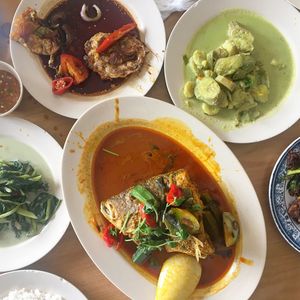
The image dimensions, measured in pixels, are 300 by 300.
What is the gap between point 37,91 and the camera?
84.0 inches

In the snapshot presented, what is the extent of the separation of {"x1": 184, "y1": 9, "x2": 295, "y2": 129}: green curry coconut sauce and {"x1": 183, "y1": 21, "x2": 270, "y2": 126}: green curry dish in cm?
3

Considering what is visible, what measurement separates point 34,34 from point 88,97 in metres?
0.38

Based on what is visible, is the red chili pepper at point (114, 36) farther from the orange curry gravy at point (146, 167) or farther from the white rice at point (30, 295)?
the white rice at point (30, 295)

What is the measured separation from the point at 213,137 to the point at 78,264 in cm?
87

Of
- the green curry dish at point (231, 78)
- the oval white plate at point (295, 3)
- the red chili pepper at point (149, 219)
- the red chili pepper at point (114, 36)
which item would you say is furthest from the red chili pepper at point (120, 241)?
the oval white plate at point (295, 3)

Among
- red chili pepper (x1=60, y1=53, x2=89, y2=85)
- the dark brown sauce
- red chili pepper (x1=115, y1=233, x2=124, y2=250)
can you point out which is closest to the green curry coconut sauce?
the dark brown sauce

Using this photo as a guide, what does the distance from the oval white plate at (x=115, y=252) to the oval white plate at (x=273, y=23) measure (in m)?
0.10

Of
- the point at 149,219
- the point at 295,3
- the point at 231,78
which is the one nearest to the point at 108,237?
the point at 149,219

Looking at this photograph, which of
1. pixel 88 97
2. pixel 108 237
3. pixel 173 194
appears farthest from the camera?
pixel 88 97

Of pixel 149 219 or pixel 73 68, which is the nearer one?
pixel 149 219

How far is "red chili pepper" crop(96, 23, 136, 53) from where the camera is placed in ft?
7.15

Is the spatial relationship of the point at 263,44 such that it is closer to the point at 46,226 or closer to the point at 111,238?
the point at 111,238

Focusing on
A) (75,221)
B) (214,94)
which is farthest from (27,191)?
(214,94)

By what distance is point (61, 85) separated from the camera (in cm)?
217
